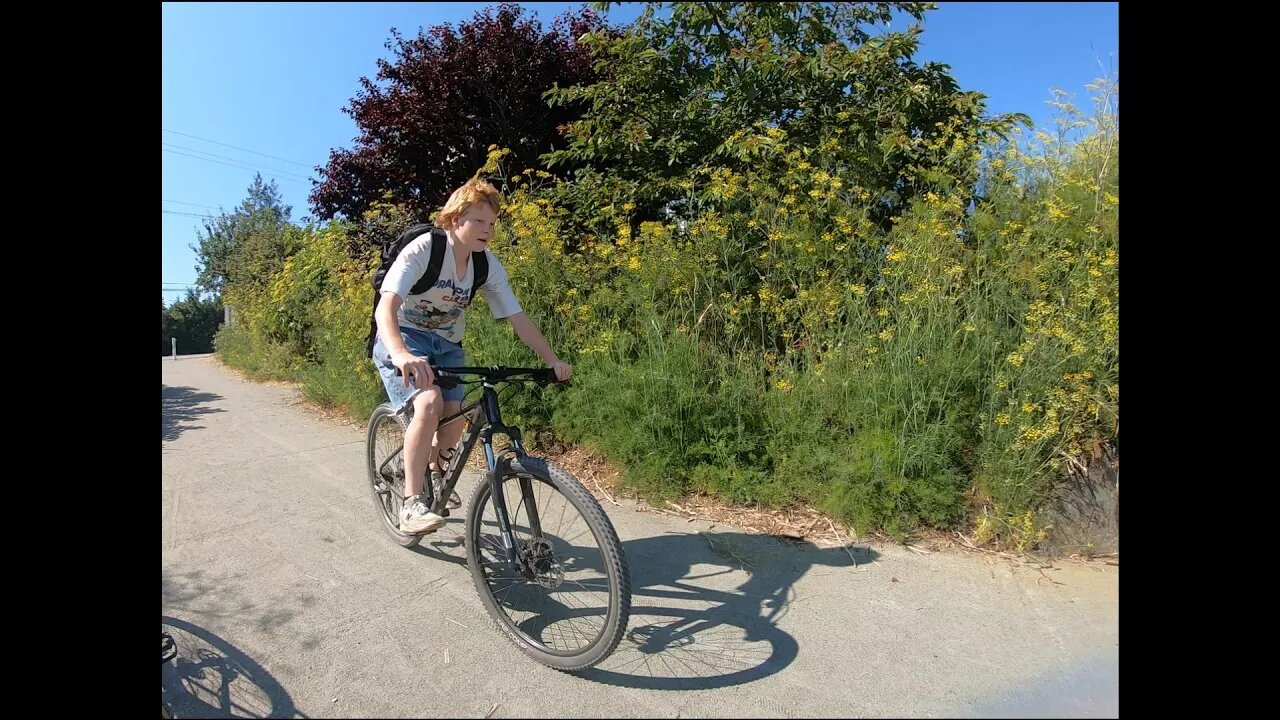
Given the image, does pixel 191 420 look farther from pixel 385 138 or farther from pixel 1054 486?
pixel 1054 486

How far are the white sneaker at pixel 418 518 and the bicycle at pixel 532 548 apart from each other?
7cm

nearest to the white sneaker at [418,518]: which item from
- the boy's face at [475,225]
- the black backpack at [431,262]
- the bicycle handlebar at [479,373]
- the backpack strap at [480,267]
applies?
the bicycle handlebar at [479,373]

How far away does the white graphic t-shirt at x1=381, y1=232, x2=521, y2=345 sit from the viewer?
108 inches

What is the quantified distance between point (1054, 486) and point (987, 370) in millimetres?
708

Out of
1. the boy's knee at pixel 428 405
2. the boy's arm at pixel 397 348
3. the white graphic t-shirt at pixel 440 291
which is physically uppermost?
the white graphic t-shirt at pixel 440 291

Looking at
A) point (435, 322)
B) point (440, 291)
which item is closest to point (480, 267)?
point (440, 291)

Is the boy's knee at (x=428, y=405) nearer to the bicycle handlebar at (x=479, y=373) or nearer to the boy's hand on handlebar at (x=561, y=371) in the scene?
the bicycle handlebar at (x=479, y=373)

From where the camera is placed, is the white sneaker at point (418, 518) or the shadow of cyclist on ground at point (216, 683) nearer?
the shadow of cyclist on ground at point (216, 683)

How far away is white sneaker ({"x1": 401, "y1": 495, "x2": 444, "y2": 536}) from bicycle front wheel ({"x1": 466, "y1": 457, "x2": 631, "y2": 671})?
0.33 m

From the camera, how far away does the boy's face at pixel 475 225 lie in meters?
2.77

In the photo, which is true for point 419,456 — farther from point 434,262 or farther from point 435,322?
point 434,262

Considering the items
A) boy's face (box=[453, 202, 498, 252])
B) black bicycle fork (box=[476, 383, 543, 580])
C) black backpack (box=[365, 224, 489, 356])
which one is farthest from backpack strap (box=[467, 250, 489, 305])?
→ black bicycle fork (box=[476, 383, 543, 580])

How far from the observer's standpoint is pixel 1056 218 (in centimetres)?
374
